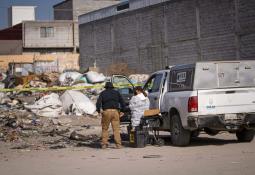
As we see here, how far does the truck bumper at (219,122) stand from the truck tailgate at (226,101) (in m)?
0.13

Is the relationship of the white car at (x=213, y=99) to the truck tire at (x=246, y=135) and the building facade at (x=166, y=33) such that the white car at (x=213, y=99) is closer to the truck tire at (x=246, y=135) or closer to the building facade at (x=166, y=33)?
the truck tire at (x=246, y=135)

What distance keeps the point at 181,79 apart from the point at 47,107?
12091 millimetres

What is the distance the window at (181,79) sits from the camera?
1474 cm

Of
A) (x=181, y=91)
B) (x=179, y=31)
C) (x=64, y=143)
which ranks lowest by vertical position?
(x=64, y=143)

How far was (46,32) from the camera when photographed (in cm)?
7600

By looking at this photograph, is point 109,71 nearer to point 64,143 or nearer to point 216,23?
point 216,23

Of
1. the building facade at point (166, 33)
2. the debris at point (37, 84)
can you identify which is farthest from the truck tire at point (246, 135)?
the debris at point (37, 84)

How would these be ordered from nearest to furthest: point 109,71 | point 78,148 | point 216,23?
1. point 78,148
2. point 216,23
3. point 109,71

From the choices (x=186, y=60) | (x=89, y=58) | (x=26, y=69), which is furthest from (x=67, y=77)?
(x=89, y=58)

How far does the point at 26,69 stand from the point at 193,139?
136ft

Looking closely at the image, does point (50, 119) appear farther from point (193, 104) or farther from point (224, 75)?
point (224, 75)

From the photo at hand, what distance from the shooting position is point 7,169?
463 inches

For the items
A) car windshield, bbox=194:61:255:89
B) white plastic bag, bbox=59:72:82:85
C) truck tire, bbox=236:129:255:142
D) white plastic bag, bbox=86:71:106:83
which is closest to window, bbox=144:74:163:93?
car windshield, bbox=194:61:255:89

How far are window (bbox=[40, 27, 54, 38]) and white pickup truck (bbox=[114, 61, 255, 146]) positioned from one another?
203 ft
